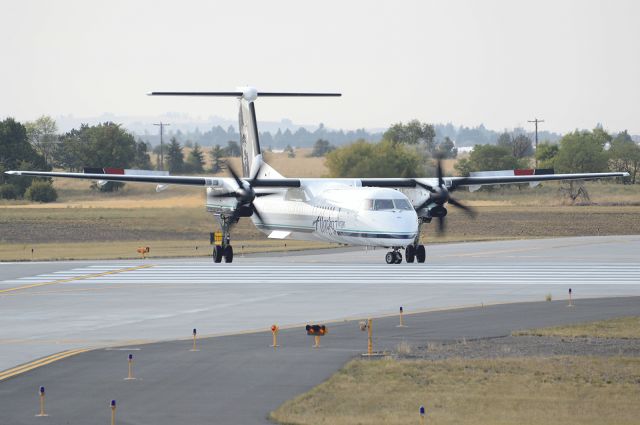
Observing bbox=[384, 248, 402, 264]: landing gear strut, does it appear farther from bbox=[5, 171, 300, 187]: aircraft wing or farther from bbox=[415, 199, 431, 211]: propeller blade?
bbox=[5, 171, 300, 187]: aircraft wing

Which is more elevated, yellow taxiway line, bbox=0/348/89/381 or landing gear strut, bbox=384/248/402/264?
landing gear strut, bbox=384/248/402/264

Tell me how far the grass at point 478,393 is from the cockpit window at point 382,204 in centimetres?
2274

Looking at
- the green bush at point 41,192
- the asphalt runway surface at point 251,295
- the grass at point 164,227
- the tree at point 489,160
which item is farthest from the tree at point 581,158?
the asphalt runway surface at point 251,295

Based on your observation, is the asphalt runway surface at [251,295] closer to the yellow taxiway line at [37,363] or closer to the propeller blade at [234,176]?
the yellow taxiway line at [37,363]

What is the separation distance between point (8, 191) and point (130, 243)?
42.1 meters

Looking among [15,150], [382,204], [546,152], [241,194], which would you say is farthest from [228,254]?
[546,152]

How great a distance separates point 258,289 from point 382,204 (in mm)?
9196

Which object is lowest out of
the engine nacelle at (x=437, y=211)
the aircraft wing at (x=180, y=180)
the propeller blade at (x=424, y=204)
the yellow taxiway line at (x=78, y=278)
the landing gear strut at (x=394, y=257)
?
the yellow taxiway line at (x=78, y=278)

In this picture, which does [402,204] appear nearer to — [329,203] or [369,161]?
[329,203]

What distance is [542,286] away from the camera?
40.2 m

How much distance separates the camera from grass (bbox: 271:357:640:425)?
19141 mm

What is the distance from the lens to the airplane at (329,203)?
47375mm

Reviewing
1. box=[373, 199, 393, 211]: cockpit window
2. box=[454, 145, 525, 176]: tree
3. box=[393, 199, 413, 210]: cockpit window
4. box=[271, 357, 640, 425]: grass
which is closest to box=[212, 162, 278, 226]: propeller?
box=[373, 199, 393, 211]: cockpit window

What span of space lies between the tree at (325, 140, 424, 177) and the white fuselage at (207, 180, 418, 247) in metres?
20.9
